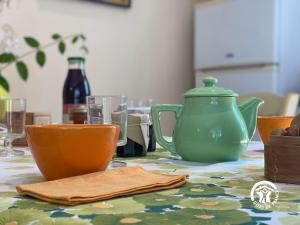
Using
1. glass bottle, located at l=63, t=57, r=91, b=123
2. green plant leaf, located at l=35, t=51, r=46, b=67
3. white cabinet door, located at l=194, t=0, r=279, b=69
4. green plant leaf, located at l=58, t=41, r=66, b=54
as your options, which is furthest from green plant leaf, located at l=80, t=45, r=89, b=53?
glass bottle, located at l=63, t=57, r=91, b=123

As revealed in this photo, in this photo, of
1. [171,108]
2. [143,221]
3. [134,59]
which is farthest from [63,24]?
[143,221]

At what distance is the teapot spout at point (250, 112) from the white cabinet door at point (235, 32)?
1970mm

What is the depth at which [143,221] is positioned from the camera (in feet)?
1.37

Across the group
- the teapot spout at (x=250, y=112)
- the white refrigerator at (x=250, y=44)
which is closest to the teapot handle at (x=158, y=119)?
the teapot spout at (x=250, y=112)

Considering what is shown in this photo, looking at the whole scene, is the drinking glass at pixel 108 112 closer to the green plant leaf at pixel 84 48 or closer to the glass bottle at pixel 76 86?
the glass bottle at pixel 76 86

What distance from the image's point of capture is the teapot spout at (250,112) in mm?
932

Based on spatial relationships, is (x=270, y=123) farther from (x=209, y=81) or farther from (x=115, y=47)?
(x=115, y=47)

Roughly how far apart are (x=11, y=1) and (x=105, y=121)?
6.02ft

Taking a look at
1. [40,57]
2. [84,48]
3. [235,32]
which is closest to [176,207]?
[40,57]

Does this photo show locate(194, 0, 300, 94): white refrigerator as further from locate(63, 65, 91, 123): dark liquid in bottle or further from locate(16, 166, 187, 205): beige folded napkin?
locate(16, 166, 187, 205): beige folded napkin

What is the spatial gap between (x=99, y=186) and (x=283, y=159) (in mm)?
254

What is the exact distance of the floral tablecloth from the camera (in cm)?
43

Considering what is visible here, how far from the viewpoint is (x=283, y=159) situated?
63 centimetres

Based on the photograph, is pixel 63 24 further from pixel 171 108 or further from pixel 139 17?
pixel 171 108
